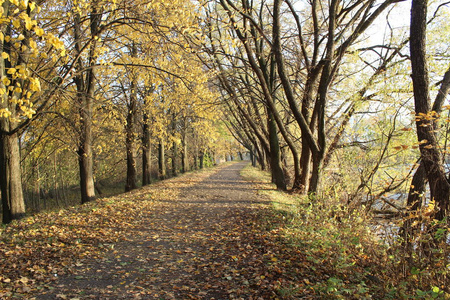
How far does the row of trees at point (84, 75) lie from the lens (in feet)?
20.4

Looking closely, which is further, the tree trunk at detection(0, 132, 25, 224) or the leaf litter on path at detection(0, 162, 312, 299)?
the tree trunk at detection(0, 132, 25, 224)

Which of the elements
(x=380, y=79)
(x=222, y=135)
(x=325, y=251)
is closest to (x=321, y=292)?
(x=325, y=251)

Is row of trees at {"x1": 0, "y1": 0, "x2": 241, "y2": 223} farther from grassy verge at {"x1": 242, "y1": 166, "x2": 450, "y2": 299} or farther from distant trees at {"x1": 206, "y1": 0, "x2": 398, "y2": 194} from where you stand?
grassy verge at {"x1": 242, "y1": 166, "x2": 450, "y2": 299}

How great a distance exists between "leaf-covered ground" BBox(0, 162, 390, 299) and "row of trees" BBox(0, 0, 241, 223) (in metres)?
2.42

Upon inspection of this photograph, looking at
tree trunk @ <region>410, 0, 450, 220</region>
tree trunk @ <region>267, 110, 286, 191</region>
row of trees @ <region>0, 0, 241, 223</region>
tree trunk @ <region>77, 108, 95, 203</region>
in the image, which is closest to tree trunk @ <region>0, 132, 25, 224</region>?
row of trees @ <region>0, 0, 241, 223</region>

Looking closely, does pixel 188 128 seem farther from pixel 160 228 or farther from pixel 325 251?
pixel 325 251

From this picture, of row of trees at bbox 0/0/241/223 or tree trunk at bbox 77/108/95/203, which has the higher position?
row of trees at bbox 0/0/241/223

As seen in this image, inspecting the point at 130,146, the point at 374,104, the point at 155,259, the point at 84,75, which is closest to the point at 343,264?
the point at 155,259

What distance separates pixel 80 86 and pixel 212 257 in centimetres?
938

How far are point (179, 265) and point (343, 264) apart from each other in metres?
2.74

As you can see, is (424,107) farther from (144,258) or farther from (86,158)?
(86,158)

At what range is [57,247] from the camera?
5.32 meters

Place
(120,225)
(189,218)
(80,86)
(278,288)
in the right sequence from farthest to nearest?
1. (80,86)
2. (189,218)
3. (120,225)
4. (278,288)

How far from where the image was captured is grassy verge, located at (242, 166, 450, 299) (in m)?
3.65
